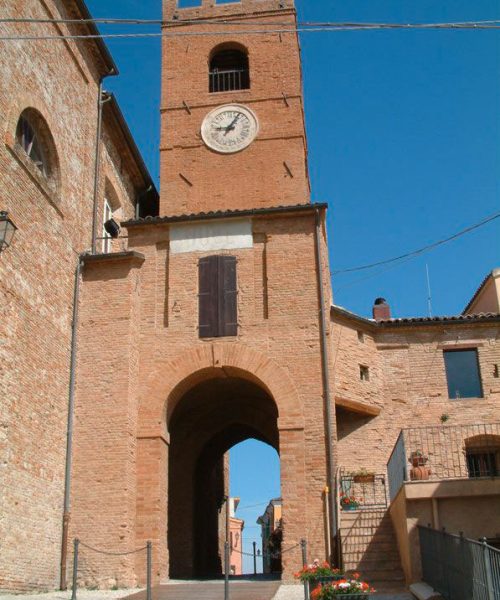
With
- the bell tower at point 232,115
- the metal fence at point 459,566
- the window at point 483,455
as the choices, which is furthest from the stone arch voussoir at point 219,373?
the window at point 483,455

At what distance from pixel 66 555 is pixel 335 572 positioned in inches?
234

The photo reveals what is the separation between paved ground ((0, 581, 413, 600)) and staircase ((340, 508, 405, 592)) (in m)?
1.24

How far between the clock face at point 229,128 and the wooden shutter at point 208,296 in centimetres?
420

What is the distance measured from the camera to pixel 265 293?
1769 centimetres

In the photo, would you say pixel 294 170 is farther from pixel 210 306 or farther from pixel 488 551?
pixel 488 551

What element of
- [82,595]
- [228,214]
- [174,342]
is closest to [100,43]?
[228,214]

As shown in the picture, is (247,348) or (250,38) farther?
(250,38)

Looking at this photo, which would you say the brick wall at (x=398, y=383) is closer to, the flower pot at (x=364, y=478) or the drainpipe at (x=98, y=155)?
the flower pot at (x=364, y=478)

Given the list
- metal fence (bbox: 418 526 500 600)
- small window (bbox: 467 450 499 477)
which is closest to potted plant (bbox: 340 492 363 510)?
metal fence (bbox: 418 526 500 600)

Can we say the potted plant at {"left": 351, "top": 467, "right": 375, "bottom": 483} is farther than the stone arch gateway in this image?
Yes

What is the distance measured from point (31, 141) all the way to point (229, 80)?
330 inches

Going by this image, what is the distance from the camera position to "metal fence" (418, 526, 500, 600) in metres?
8.08

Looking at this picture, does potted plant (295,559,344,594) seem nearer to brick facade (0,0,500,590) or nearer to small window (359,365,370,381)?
brick facade (0,0,500,590)

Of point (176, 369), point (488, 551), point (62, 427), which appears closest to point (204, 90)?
point (176, 369)
